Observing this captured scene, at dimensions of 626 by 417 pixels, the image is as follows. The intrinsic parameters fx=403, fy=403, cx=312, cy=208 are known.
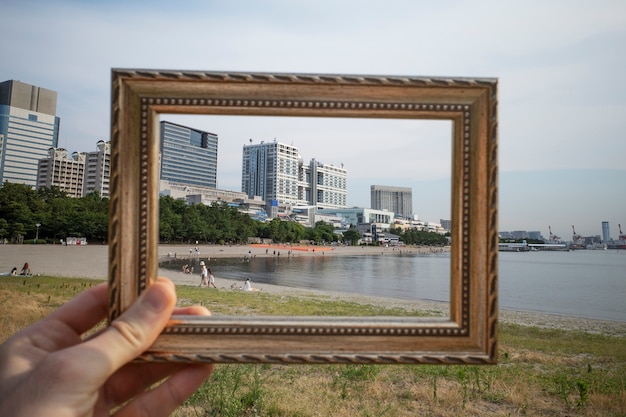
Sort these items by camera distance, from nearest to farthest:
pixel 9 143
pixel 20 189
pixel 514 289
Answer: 1. pixel 514 289
2. pixel 20 189
3. pixel 9 143

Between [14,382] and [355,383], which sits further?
[355,383]

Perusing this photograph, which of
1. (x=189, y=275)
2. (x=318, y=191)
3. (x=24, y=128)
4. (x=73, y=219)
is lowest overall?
(x=189, y=275)

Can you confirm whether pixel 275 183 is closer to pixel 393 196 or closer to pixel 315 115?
pixel 393 196

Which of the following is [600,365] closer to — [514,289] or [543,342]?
[543,342]

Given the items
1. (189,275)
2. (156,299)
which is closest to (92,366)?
(156,299)

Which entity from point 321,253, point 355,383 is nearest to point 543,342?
point 355,383

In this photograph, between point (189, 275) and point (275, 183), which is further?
point (275, 183)
